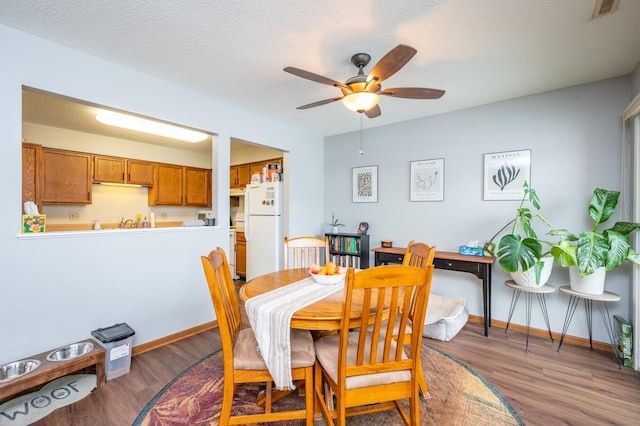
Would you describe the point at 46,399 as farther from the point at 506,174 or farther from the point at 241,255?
the point at 506,174

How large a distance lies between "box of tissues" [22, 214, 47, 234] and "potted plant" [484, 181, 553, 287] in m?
3.76

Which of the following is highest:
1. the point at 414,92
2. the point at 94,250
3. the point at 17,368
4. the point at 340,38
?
the point at 340,38

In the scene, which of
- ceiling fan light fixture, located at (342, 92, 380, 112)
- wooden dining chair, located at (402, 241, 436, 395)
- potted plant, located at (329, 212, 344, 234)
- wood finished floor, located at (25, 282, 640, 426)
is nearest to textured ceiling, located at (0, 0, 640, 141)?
ceiling fan light fixture, located at (342, 92, 380, 112)

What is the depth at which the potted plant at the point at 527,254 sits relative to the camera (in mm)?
2496

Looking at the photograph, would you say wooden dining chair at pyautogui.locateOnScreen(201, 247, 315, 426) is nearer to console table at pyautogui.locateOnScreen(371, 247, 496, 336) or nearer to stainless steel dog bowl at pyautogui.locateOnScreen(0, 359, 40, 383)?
stainless steel dog bowl at pyautogui.locateOnScreen(0, 359, 40, 383)

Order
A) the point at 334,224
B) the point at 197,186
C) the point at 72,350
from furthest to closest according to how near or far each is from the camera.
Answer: the point at 197,186 → the point at 334,224 → the point at 72,350

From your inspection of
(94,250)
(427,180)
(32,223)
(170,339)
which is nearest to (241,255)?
(170,339)

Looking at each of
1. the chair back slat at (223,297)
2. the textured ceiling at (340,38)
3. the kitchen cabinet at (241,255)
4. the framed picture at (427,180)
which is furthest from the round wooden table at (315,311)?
the kitchen cabinet at (241,255)

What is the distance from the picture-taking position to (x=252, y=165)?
5148 millimetres

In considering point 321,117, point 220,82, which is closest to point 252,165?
point 321,117

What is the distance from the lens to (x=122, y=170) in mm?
4441

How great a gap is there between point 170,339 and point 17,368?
1.06m

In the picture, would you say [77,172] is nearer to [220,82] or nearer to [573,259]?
[220,82]

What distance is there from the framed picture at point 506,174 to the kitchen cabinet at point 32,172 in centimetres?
557
